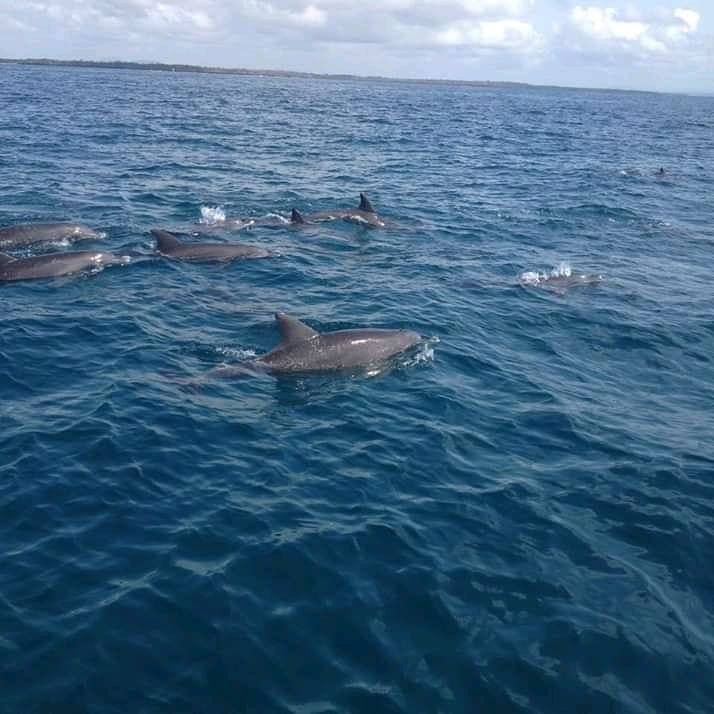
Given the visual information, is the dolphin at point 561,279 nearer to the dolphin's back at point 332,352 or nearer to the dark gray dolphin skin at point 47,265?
the dolphin's back at point 332,352

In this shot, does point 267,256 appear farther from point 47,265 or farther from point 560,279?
point 560,279

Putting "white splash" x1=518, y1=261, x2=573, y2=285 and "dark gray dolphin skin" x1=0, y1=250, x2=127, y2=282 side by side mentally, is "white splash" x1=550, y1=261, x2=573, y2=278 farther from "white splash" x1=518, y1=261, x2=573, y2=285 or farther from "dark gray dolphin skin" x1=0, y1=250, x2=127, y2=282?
"dark gray dolphin skin" x1=0, y1=250, x2=127, y2=282

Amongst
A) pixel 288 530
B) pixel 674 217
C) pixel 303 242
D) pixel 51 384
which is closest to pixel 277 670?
pixel 288 530

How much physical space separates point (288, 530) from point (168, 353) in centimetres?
774

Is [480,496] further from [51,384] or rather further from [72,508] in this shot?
[51,384]

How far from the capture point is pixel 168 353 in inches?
717

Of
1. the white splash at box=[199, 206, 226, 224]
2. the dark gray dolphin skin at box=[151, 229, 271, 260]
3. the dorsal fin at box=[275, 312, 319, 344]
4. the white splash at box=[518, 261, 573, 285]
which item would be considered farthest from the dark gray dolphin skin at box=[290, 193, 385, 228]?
the dorsal fin at box=[275, 312, 319, 344]

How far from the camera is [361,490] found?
1319 cm

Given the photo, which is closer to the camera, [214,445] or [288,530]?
[288,530]

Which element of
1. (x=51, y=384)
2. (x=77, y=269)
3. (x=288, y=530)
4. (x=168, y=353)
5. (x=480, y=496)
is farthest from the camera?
(x=77, y=269)

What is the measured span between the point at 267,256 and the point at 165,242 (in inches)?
140

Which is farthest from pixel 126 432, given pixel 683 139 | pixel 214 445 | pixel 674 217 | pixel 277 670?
pixel 683 139

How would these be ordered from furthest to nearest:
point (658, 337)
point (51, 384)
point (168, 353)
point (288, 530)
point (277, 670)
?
point (658, 337) < point (168, 353) < point (51, 384) < point (288, 530) < point (277, 670)

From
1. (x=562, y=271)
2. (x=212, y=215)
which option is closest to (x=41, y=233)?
(x=212, y=215)
